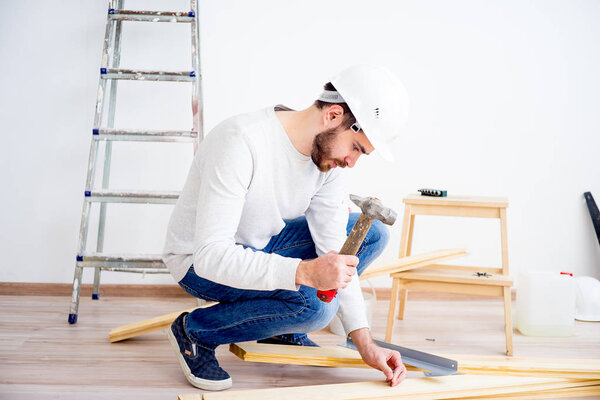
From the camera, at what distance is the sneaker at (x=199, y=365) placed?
1936 mm

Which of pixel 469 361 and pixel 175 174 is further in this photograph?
A: pixel 175 174

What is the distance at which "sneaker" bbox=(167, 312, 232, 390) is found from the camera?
76.2 inches

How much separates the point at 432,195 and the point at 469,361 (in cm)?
97

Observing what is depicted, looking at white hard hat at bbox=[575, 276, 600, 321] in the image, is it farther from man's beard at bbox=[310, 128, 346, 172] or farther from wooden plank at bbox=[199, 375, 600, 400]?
man's beard at bbox=[310, 128, 346, 172]

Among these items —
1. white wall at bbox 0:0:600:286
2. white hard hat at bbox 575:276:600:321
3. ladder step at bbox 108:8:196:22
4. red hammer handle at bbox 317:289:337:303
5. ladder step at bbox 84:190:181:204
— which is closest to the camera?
red hammer handle at bbox 317:289:337:303

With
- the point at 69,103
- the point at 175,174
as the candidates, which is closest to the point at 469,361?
the point at 175,174

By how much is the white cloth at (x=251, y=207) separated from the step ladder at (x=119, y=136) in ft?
2.93

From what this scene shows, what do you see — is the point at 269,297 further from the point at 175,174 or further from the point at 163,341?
the point at 175,174

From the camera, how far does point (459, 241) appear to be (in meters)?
3.47

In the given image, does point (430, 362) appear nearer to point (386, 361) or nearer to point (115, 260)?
point (386, 361)

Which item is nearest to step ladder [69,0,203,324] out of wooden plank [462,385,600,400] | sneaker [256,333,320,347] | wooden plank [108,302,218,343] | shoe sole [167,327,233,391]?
wooden plank [108,302,218,343]

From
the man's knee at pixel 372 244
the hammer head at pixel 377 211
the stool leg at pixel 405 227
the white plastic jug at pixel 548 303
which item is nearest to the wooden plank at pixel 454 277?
the stool leg at pixel 405 227

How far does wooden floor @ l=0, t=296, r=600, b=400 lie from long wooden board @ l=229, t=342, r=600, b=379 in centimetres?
8

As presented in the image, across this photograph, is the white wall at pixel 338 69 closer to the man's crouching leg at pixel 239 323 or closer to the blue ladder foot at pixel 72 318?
the blue ladder foot at pixel 72 318
